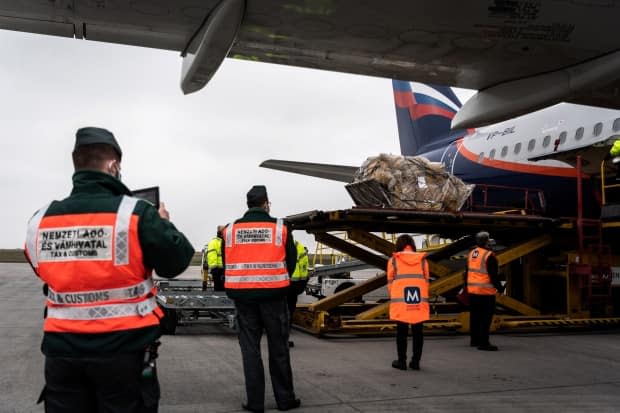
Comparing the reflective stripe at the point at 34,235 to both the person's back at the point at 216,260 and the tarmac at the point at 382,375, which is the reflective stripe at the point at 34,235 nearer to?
the tarmac at the point at 382,375

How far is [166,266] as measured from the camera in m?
2.65

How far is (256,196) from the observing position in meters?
5.19

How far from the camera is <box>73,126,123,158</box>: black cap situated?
271 centimetres

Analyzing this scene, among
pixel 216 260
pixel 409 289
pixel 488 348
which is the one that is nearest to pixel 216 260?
pixel 216 260

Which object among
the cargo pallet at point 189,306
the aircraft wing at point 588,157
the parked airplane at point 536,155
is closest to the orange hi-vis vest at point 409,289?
the cargo pallet at point 189,306

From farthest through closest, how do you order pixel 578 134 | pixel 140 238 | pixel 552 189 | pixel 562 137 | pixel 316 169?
pixel 316 169, pixel 552 189, pixel 562 137, pixel 578 134, pixel 140 238

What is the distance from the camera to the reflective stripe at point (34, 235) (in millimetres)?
2682

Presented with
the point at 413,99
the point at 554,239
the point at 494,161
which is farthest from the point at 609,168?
the point at 413,99

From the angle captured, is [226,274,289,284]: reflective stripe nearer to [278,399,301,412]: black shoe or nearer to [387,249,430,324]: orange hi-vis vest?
[278,399,301,412]: black shoe

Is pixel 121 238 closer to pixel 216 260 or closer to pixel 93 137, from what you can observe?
pixel 93 137

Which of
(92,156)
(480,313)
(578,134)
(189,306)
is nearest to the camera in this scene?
(92,156)

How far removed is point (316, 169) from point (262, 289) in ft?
32.6

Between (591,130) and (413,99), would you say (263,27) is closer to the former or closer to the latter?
(591,130)

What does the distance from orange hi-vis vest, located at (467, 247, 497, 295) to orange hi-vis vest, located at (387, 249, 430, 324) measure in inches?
74.7
